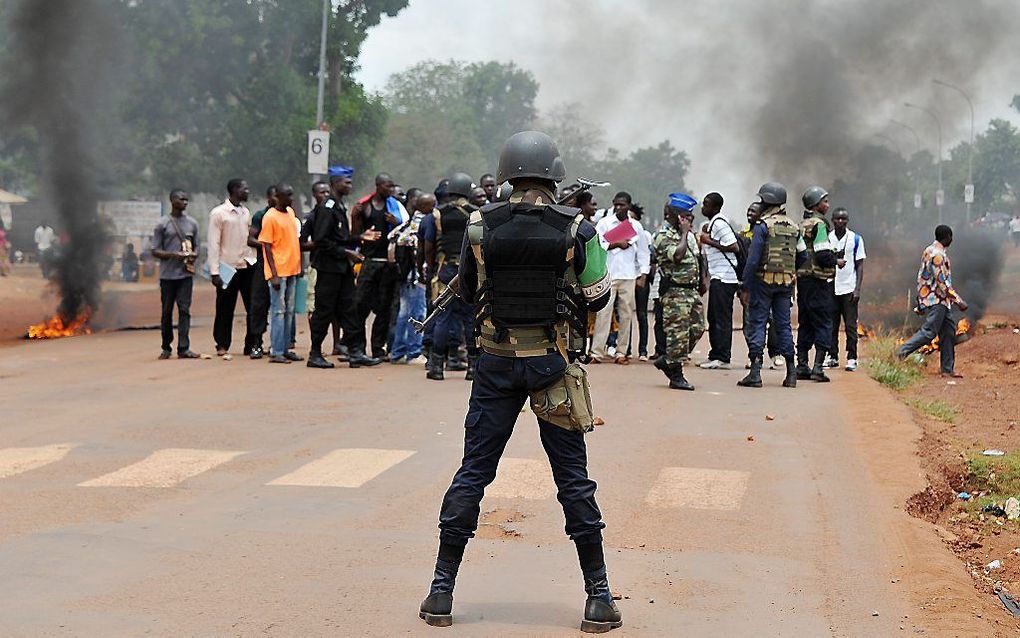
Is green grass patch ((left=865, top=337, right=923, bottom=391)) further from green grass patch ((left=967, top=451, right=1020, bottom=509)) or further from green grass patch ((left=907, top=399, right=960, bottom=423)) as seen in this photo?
green grass patch ((left=967, top=451, right=1020, bottom=509))

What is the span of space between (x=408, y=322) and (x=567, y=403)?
9268 mm

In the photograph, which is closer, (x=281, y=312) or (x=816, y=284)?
(x=816, y=284)

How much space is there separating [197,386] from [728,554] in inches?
278

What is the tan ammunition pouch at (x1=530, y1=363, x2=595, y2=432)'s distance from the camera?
17.0 feet

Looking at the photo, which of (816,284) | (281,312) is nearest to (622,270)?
(816,284)

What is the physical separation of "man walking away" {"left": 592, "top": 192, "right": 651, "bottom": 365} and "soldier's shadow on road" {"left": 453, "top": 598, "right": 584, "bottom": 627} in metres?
9.41

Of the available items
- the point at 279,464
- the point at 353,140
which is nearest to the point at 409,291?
the point at 279,464

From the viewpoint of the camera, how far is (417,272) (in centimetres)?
1407

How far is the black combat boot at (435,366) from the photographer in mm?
12953

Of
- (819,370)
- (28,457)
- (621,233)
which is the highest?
(621,233)

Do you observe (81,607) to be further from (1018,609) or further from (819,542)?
(1018,609)

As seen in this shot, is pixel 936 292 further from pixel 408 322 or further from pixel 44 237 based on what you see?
pixel 44 237

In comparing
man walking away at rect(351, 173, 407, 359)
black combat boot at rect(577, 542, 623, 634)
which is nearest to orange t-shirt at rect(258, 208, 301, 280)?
man walking away at rect(351, 173, 407, 359)

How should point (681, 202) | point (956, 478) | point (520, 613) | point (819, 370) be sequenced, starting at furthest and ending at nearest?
point (819, 370) → point (681, 202) → point (956, 478) → point (520, 613)
